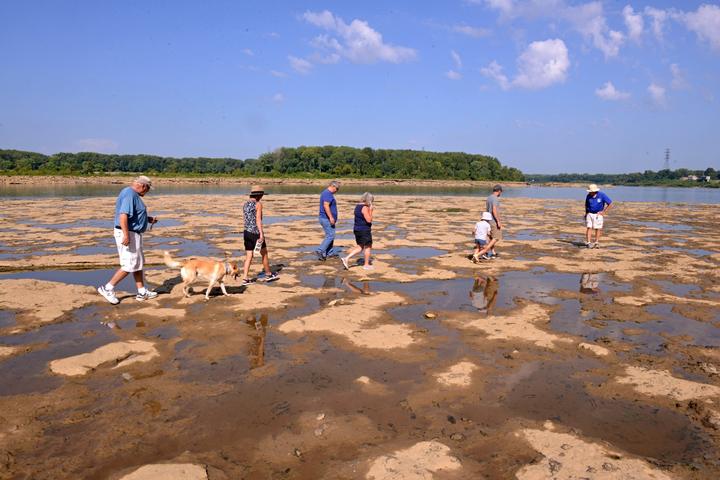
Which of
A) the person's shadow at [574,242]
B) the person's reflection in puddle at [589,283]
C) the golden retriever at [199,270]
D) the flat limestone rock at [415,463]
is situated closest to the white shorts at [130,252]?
the golden retriever at [199,270]

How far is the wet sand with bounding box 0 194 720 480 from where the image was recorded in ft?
11.4

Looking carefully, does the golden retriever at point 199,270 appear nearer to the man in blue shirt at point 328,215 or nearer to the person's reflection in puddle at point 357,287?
the person's reflection in puddle at point 357,287

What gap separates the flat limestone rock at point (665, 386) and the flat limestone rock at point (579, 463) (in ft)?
4.59

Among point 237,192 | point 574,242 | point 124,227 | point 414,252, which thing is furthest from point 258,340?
point 237,192

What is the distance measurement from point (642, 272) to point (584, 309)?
3.98 m

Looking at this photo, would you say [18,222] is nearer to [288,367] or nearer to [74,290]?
[74,290]

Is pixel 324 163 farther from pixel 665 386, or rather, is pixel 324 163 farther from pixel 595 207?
pixel 665 386

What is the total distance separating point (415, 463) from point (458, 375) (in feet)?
5.40

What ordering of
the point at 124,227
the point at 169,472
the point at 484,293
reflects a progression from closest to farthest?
A: the point at 169,472 < the point at 124,227 < the point at 484,293

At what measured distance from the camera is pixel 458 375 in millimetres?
4895

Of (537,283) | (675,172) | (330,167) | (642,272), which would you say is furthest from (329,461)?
(675,172)

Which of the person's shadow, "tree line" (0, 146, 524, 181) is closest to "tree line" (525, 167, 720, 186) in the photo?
"tree line" (0, 146, 524, 181)

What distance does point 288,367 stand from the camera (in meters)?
5.08

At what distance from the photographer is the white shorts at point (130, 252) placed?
7113mm
